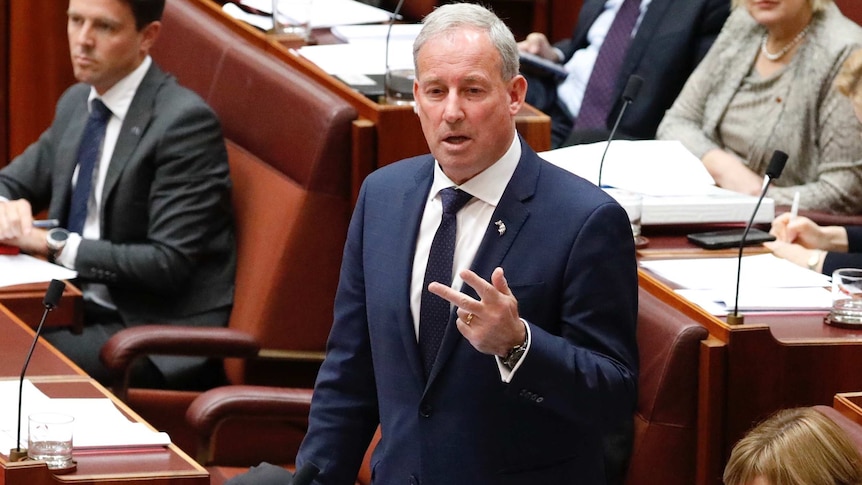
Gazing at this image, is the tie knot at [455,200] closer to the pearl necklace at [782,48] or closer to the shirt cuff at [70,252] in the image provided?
the shirt cuff at [70,252]

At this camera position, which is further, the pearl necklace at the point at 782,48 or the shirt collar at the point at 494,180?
the pearl necklace at the point at 782,48

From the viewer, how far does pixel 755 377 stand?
1870 millimetres

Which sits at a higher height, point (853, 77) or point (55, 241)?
point (853, 77)

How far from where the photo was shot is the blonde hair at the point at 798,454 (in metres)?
1.39

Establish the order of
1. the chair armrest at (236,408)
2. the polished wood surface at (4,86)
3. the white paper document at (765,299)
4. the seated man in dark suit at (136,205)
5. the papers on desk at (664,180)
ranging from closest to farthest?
1. the white paper document at (765,299)
2. the chair armrest at (236,408)
3. the papers on desk at (664,180)
4. the seated man in dark suit at (136,205)
5. the polished wood surface at (4,86)

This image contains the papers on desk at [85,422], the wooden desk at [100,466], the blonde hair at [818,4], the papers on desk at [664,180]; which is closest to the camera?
the wooden desk at [100,466]

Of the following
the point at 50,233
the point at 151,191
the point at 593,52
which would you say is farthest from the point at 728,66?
the point at 50,233

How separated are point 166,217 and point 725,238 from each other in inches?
37.8

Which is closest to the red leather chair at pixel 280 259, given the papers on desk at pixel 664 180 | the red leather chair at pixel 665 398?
the papers on desk at pixel 664 180

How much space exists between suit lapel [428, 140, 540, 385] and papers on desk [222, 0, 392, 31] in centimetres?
151

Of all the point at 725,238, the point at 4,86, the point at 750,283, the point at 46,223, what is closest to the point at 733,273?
the point at 750,283

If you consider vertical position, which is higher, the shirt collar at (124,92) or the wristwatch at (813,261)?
the shirt collar at (124,92)

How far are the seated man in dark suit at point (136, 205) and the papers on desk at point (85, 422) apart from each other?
586 mm

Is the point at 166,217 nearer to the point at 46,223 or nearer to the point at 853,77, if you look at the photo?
the point at 46,223
